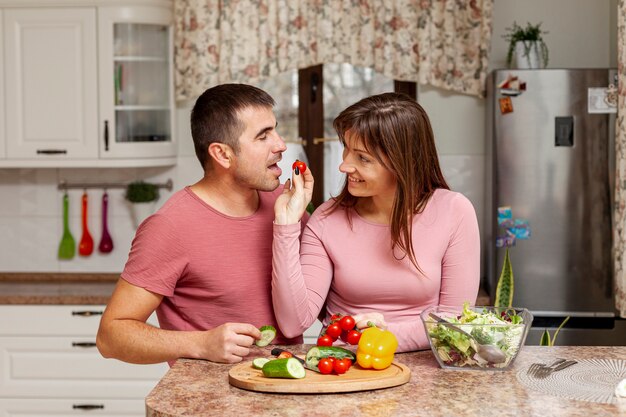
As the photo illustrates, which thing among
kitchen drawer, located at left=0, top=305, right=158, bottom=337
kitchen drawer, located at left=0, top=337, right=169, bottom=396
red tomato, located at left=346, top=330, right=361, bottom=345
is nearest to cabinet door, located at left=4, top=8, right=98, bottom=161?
kitchen drawer, located at left=0, top=305, right=158, bottom=337

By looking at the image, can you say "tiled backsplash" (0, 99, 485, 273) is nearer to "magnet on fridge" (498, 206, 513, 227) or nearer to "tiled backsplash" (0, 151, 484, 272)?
"tiled backsplash" (0, 151, 484, 272)

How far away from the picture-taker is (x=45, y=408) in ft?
13.6

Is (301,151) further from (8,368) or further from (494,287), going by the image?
(8,368)

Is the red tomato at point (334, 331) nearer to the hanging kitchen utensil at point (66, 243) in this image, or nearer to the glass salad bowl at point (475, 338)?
the glass salad bowl at point (475, 338)

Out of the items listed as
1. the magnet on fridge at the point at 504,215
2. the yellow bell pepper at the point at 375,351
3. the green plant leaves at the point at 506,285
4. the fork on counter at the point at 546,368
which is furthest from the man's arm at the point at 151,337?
the magnet on fridge at the point at 504,215

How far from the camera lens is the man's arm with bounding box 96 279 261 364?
6.53 feet

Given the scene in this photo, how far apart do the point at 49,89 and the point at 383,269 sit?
267cm

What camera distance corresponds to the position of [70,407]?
13.6ft

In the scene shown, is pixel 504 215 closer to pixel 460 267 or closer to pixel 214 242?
pixel 460 267

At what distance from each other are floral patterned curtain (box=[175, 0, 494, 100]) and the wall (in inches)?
4.9

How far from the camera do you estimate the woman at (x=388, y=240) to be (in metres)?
2.19

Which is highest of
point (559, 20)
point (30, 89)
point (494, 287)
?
point (559, 20)

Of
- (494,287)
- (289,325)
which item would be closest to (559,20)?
(494,287)

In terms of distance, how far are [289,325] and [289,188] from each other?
33 centimetres
